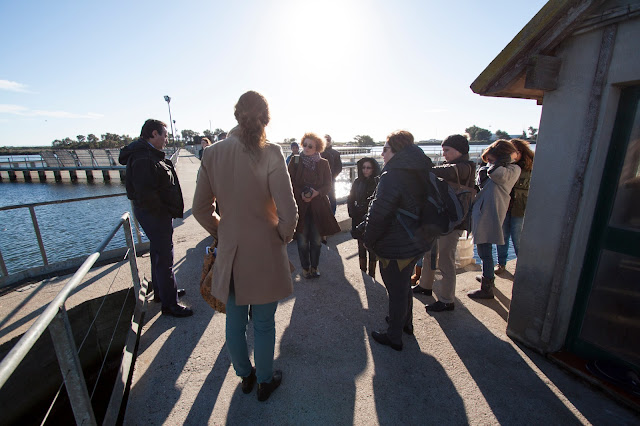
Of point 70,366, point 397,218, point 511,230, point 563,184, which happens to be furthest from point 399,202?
point 511,230

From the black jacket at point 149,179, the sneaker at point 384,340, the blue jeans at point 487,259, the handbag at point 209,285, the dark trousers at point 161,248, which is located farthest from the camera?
the blue jeans at point 487,259

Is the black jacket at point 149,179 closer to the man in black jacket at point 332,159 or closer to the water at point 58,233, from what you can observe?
the man in black jacket at point 332,159

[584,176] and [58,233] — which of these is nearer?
[584,176]

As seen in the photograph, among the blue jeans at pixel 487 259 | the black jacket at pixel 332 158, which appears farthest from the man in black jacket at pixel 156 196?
the blue jeans at pixel 487 259

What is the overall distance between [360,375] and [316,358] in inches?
16.5

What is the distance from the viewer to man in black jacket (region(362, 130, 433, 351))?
2.42 metres

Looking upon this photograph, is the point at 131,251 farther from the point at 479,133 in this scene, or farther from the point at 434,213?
the point at 479,133

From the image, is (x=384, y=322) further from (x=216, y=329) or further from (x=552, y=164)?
(x=552, y=164)

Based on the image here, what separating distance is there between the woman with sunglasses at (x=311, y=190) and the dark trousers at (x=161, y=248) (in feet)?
5.06

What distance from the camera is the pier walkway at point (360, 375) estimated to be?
2.14 meters

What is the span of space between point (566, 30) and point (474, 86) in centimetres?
73

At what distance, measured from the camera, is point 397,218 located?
8.21 ft

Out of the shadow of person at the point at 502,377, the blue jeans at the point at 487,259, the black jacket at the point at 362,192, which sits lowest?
the shadow of person at the point at 502,377

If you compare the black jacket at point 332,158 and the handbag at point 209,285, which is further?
the black jacket at point 332,158
